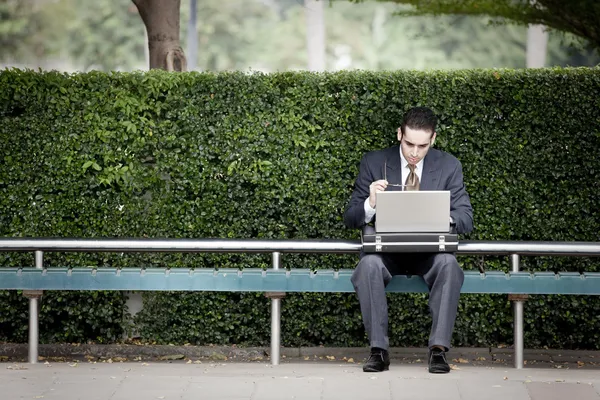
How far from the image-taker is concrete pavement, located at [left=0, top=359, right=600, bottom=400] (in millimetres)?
6375

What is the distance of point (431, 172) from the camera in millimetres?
7383

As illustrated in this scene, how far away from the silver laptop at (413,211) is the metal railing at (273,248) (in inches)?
14.3

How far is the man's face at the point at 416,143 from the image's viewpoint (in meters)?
7.28

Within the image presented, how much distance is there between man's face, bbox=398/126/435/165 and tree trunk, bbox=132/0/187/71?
3634mm

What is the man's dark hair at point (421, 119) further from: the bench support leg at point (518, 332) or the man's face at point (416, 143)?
the bench support leg at point (518, 332)

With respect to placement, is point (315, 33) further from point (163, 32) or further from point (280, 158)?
point (280, 158)

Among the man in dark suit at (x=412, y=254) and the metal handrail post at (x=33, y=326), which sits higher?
the man in dark suit at (x=412, y=254)

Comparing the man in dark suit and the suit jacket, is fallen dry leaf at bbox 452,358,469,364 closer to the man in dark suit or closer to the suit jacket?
the man in dark suit

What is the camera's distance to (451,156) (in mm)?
7457

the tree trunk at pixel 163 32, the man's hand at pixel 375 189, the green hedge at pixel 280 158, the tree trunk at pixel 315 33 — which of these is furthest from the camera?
the tree trunk at pixel 315 33

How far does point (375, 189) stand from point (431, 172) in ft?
1.61

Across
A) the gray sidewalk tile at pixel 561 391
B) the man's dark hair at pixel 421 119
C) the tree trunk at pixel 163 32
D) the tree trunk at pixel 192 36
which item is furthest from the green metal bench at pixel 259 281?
the tree trunk at pixel 192 36

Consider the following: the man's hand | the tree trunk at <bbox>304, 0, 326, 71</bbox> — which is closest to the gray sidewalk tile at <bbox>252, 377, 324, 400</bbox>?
the man's hand

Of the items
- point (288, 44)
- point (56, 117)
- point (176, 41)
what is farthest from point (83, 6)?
point (56, 117)
